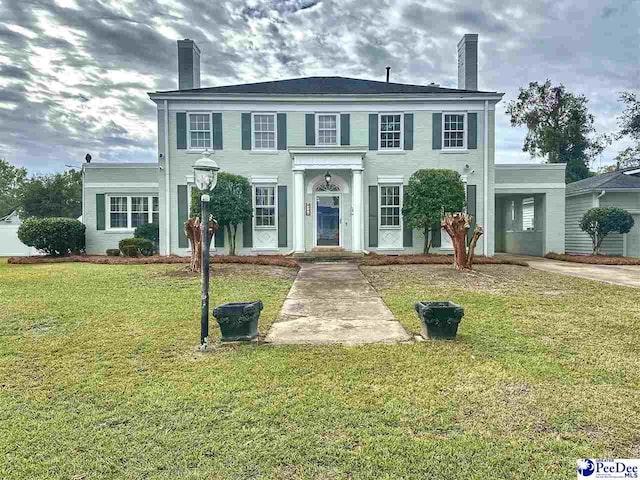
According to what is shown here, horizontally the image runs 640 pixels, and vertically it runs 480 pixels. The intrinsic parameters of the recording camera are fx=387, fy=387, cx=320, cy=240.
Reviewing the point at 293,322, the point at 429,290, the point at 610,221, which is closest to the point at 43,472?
the point at 293,322

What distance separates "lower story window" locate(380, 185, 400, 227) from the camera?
50.4 feet

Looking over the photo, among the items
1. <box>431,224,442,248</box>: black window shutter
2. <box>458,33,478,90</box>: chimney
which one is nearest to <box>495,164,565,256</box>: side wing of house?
<box>431,224,442,248</box>: black window shutter

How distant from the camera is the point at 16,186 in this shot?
45906mm

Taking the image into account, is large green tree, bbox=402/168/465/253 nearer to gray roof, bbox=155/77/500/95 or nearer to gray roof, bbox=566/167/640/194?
gray roof, bbox=155/77/500/95

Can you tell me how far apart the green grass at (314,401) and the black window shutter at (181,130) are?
34.1 ft

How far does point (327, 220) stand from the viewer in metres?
15.5

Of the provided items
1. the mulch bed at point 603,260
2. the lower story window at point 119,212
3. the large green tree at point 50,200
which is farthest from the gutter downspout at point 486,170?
the large green tree at point 50,200

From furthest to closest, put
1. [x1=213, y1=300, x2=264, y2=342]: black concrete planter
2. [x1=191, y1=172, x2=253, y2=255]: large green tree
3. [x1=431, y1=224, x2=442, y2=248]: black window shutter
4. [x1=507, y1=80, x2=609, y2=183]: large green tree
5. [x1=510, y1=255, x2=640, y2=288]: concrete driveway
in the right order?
[x1=507, y1=80, x2=609, y2=183]: large green tree < [x1=431, y1=224, x2=442, y2=248]: black window shutter < [x1=191, y1=172, x2=253, y2=255]: large green tree < [x1=510, y1=255, x2=640, y2=288]: concrete driveway < [x1=213, y1=300, x2=264, y2=342]: black concrete planter

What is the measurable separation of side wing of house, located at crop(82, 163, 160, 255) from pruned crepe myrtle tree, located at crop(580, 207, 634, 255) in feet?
57.1

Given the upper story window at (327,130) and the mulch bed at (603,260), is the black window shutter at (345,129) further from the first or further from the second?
the mulch bed at (603,260)

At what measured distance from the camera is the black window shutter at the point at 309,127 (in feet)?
49.9

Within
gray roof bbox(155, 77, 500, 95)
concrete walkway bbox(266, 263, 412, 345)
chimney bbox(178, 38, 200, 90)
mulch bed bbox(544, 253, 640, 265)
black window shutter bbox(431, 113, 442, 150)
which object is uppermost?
chimney bbox(178, 38, 200, 90)

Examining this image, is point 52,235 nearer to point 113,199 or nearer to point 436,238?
point 113,199

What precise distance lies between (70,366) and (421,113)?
14484 mm
